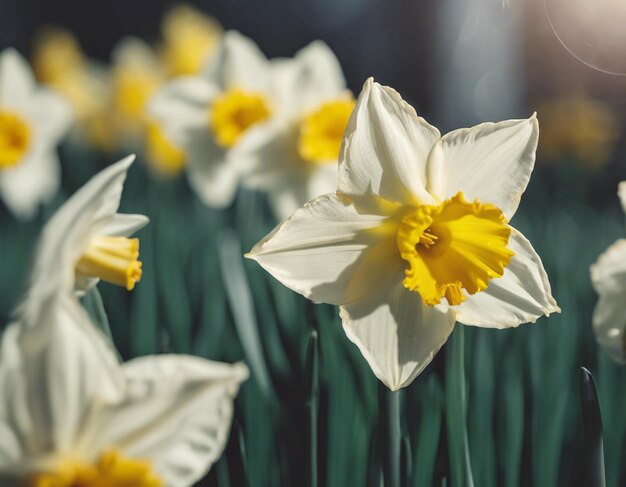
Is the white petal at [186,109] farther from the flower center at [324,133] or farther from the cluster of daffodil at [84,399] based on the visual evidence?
the cluster of daffodil at [84,399]

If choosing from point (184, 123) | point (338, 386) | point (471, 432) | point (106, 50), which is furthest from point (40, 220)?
point (106, 50)

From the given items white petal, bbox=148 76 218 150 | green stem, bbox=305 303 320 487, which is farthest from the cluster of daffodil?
white petal, bbox=148 76 218 150

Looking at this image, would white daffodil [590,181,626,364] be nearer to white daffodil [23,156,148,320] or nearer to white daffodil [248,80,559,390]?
white daffodil [248,80,559,390]

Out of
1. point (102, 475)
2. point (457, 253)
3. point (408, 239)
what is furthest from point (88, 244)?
point (457, 253)

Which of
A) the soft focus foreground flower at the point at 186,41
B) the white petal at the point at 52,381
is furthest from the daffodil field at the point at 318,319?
the soft focus foreground flower at the point at 186,41

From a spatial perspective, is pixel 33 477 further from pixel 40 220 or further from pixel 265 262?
pixel 40 220

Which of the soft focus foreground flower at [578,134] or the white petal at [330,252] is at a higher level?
the soft focus foreground flower at [578,134]
